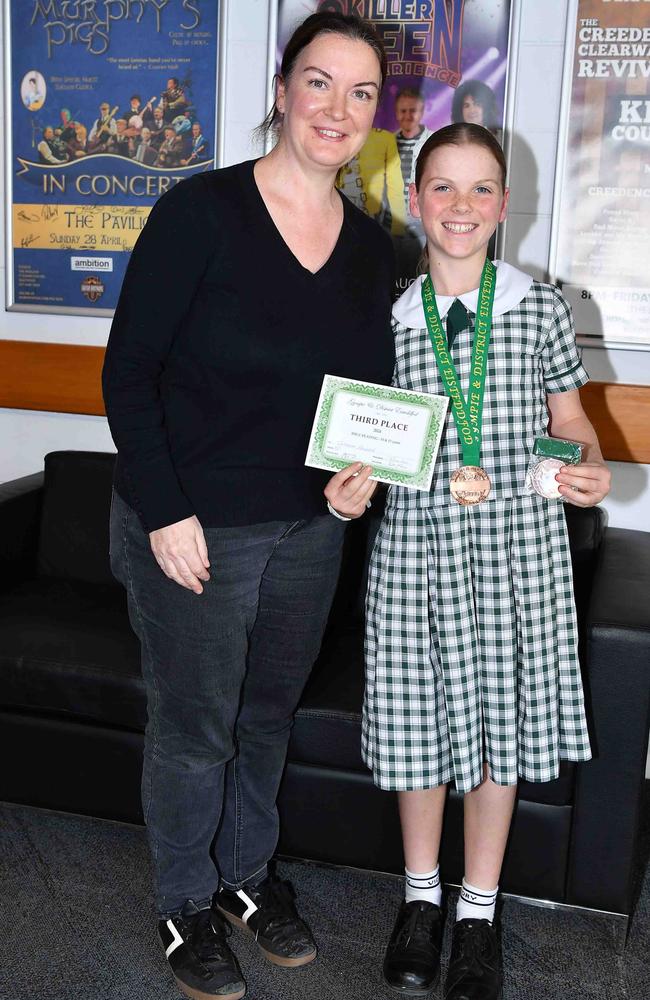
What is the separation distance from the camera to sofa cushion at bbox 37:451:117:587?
2850 millimetres

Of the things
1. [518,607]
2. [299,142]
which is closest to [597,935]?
[518,607]

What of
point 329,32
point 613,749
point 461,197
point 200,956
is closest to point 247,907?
point 200,956

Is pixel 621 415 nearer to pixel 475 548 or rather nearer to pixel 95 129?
pixel 475 548

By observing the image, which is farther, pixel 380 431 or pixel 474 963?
pixel 474 963

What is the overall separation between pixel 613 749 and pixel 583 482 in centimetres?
65

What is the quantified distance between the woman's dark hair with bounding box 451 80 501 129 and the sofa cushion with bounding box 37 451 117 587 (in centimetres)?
142

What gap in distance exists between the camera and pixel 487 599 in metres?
1.78

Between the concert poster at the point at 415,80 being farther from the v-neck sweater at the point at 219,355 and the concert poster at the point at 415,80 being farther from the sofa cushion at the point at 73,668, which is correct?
the sofa cushion at the point at 73,668

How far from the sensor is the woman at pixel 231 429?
161 centimetres

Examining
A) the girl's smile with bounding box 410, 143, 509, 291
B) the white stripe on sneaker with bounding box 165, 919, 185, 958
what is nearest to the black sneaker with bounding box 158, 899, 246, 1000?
the white stripe on sneaker with bounding box 165, 919, 185, 958

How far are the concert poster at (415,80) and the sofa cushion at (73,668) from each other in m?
1.31

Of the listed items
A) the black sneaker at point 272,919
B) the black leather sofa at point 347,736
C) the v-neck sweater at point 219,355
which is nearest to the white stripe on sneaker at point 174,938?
the black sneaker at point 272,919

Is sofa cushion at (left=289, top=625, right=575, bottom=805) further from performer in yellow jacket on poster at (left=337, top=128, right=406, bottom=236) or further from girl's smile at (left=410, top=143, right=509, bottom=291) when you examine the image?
performer in yellow jacket on poster at (left=337, top=128, right=406, bottom=236)

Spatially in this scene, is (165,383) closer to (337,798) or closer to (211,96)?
(337,798)
